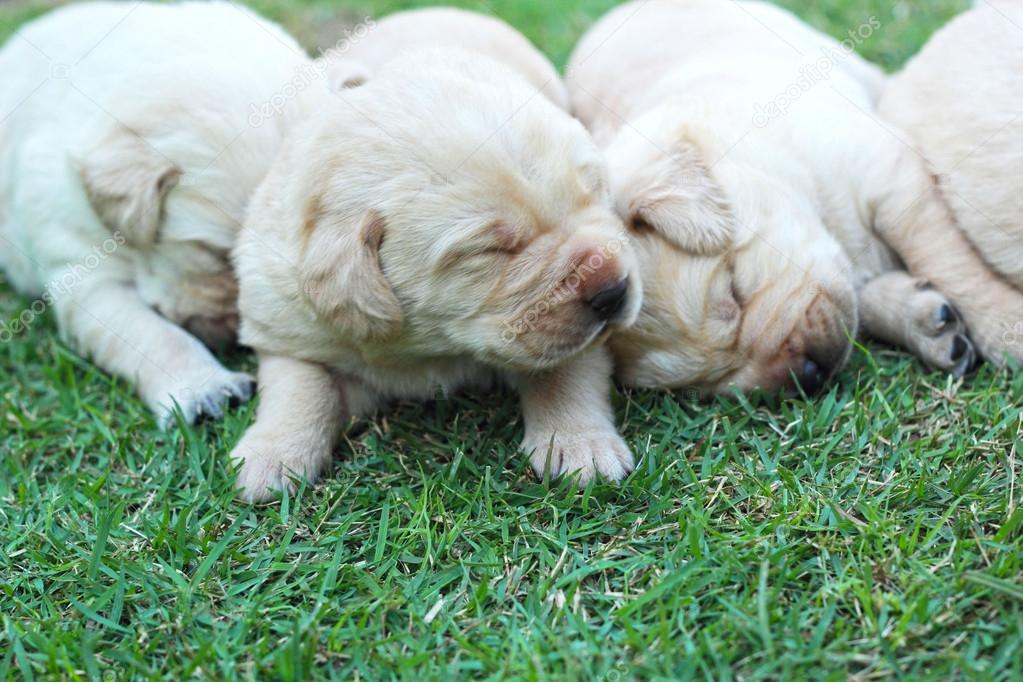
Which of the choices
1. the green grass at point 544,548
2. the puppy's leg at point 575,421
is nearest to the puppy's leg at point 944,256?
the green grass at point 544,548

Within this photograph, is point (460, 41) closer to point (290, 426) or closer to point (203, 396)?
point (203, 396)

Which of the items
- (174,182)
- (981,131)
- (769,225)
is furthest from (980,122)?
(174,182)

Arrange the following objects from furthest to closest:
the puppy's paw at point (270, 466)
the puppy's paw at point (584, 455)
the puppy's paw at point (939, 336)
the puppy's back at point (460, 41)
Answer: the puppy's back at point (460, 41) → the puppy's paw at point (939, 336) → the puppy's paw at point (270, 466) → the puppy's paw at point (584, 455)

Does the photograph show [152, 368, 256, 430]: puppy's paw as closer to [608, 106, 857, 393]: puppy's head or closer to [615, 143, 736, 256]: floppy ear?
[608, 106, 857, 393]: puppy's head

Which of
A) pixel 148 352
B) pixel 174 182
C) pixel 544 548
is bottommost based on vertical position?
pixel 148 352

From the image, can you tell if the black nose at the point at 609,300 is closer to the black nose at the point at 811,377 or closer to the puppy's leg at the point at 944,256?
the black nose at the point at 811,377

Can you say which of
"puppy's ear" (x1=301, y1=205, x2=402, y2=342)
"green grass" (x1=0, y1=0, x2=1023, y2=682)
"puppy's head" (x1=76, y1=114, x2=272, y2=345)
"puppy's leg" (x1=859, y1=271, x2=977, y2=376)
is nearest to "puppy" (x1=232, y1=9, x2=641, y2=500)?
"puppy's ear" (x1=301, y1=205, x2=402, y2=342)
